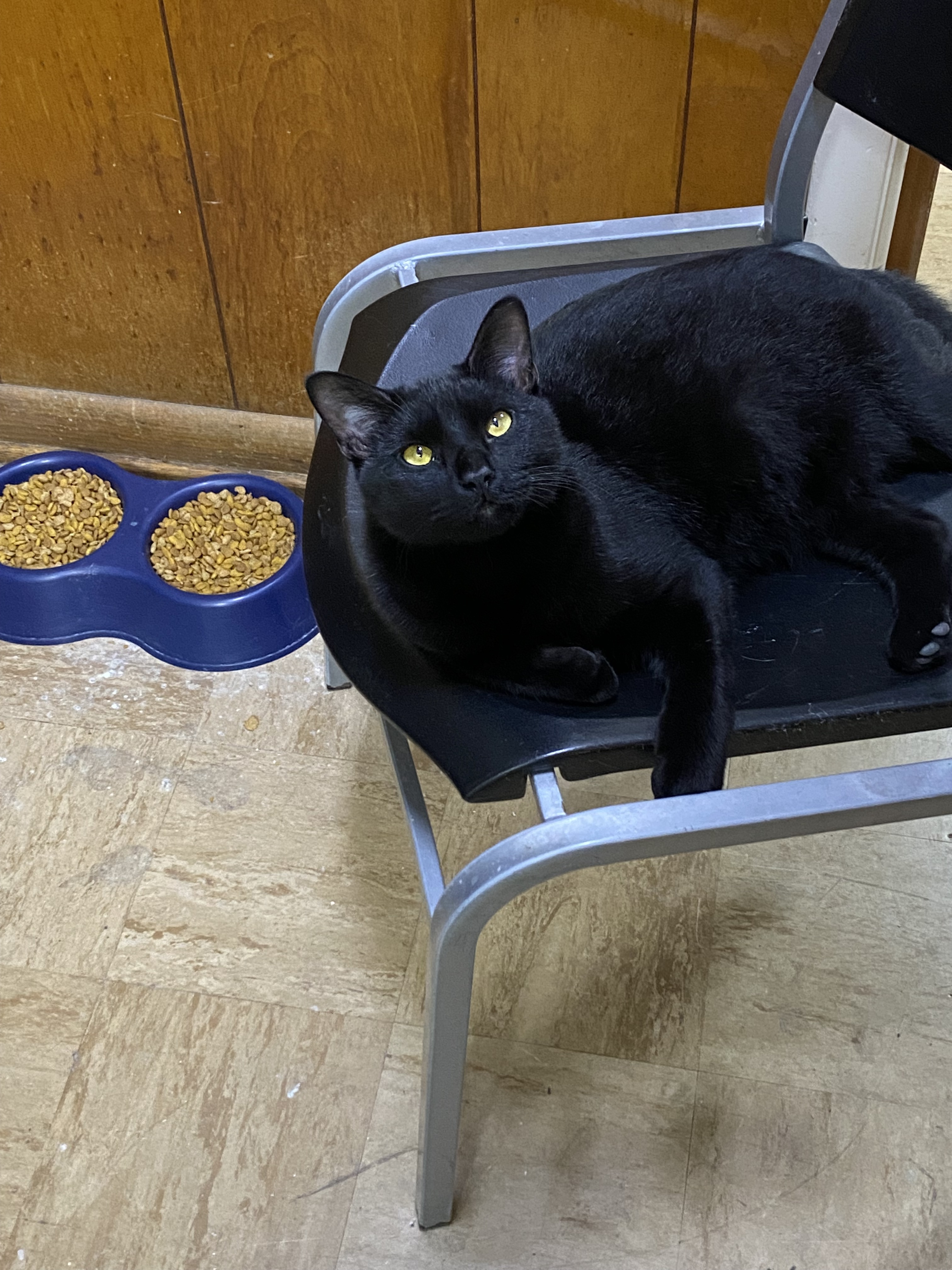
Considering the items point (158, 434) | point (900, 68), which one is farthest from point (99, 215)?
point (900, 68)

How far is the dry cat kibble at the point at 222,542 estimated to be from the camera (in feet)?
5.32

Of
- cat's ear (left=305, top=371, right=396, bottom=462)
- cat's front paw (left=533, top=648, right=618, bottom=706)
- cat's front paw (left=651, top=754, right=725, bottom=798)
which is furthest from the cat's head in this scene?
cat's front paw (left=651, top=754, right=725, bottom=798)

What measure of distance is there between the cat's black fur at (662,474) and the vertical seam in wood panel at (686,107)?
41 centimetres

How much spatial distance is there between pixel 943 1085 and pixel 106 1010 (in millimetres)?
871

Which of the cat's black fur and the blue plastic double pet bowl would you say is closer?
the cat's black fur

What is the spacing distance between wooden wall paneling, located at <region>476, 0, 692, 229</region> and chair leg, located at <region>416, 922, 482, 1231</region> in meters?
0.99

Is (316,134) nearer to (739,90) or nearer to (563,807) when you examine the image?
(739,90)

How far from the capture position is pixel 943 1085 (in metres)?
1.17

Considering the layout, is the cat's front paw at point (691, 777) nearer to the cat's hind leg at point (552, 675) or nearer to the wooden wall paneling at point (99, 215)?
the cat's hind leg at point (552, 675)

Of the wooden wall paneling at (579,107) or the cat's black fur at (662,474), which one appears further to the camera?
the wooden wall paneling at (579,107)

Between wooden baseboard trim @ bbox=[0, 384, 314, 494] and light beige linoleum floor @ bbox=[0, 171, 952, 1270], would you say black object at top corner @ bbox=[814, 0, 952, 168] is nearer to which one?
light beige linoleum floor @ bbox=[0, 171, 952, 1270]

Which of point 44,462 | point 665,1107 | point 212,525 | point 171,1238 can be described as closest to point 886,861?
point 665,1107

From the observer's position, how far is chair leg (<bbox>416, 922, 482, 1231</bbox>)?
2.81ft

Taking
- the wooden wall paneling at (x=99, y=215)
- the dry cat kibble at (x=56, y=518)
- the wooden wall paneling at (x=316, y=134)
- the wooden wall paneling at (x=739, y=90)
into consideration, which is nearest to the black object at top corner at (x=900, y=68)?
the wooden wall paneling at (x=739, y=90)
